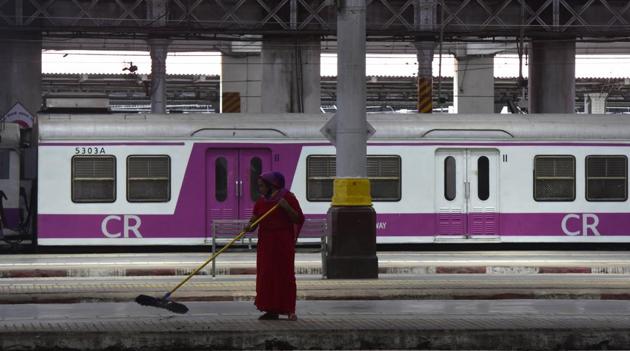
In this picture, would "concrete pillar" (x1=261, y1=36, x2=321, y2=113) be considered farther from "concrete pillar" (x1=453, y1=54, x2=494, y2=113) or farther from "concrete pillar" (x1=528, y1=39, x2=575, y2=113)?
"concrete pillar" (x1=453, y1=54, x2=494, y2=113)

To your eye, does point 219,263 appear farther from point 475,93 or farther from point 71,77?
point 71,77

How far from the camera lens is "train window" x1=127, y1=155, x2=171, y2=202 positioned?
2650cm

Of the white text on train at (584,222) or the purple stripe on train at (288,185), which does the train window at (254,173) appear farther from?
the white text on train at (584,222)

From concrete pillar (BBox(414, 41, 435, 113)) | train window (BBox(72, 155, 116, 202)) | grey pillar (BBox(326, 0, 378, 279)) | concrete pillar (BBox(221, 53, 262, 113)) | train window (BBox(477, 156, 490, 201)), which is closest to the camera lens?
grey pillar (BBox(326, 0, 378, 279))

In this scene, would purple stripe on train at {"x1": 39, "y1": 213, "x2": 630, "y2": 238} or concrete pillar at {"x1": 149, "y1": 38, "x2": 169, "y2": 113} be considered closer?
purple stripe on train at {"x1": 39, "y1": 213, "x2": 630, "y2": 238}

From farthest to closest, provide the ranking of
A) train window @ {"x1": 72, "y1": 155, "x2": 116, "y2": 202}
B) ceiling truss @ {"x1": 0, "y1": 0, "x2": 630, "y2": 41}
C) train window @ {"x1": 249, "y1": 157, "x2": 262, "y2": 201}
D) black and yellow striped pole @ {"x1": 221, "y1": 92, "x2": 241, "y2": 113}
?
1. black and yellow striped pole @ {"x1": 221, "y1": 92, "x2": 241, "y2": 113}
2. ceiling truss @ {"x1": 0, "y1": 0, "x2": 630, "y2": 41}
3. train window @ {"x1": 249, "y1": 157, "x2": 262, "y2": 201}
4. train window @ {"x1": 72, "y1": 155, "x2": 116, "y2": 202}

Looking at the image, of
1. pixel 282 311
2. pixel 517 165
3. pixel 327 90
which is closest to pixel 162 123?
pixel 517 165

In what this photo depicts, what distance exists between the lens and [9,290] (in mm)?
16891

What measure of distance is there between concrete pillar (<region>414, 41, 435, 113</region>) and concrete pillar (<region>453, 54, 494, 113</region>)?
13493 millimetres

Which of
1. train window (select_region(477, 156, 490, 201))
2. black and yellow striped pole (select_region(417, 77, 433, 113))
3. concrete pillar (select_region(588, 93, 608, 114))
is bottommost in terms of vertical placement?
train window (select_region(477, 156, 490, 201))

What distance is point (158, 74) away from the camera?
141 ft

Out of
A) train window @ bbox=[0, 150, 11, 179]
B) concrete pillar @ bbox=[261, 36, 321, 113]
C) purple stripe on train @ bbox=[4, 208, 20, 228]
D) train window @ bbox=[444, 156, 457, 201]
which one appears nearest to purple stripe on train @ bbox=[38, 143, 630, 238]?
train window @ bbox=[444, 156, 457, 201]

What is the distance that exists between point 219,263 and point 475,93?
115ft

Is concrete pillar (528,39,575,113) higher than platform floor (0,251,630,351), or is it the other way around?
concrete pillar (528,39,575,113)
